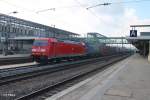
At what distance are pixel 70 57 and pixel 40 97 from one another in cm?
Answer: 2529

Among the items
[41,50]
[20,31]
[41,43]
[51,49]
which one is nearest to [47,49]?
[51,49]

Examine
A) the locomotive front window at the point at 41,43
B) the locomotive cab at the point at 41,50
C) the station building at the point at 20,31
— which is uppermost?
the station building at the point at 20,31

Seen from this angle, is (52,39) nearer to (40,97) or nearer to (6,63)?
(6,63)

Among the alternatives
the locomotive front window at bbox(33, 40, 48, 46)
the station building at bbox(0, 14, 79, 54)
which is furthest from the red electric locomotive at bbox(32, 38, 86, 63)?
the station building at bbox(0, 14, 79, 54)

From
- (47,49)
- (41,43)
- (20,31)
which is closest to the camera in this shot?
(47,49)

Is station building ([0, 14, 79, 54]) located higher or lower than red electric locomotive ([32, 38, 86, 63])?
higher

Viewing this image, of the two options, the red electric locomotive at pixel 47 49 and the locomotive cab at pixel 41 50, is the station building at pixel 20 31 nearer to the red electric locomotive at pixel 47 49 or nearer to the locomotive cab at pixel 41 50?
the red electric locomotive at pixel 47 49

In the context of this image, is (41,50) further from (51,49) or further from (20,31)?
(20,31)

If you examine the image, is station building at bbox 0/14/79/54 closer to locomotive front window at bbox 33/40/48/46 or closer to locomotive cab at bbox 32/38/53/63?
locomotive front window at bbox 33/40/48/46

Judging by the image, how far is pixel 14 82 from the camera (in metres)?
14.3

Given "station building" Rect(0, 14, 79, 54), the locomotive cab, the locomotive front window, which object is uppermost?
"station building" Rect(0, 14, 79, 54)

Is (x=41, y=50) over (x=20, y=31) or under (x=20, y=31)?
under

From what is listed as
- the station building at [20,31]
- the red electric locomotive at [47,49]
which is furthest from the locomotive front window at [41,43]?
the station building at [20,31]

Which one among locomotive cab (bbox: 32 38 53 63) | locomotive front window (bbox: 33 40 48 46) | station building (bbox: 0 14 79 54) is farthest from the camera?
station building (bbox: 0 14 79 54)
